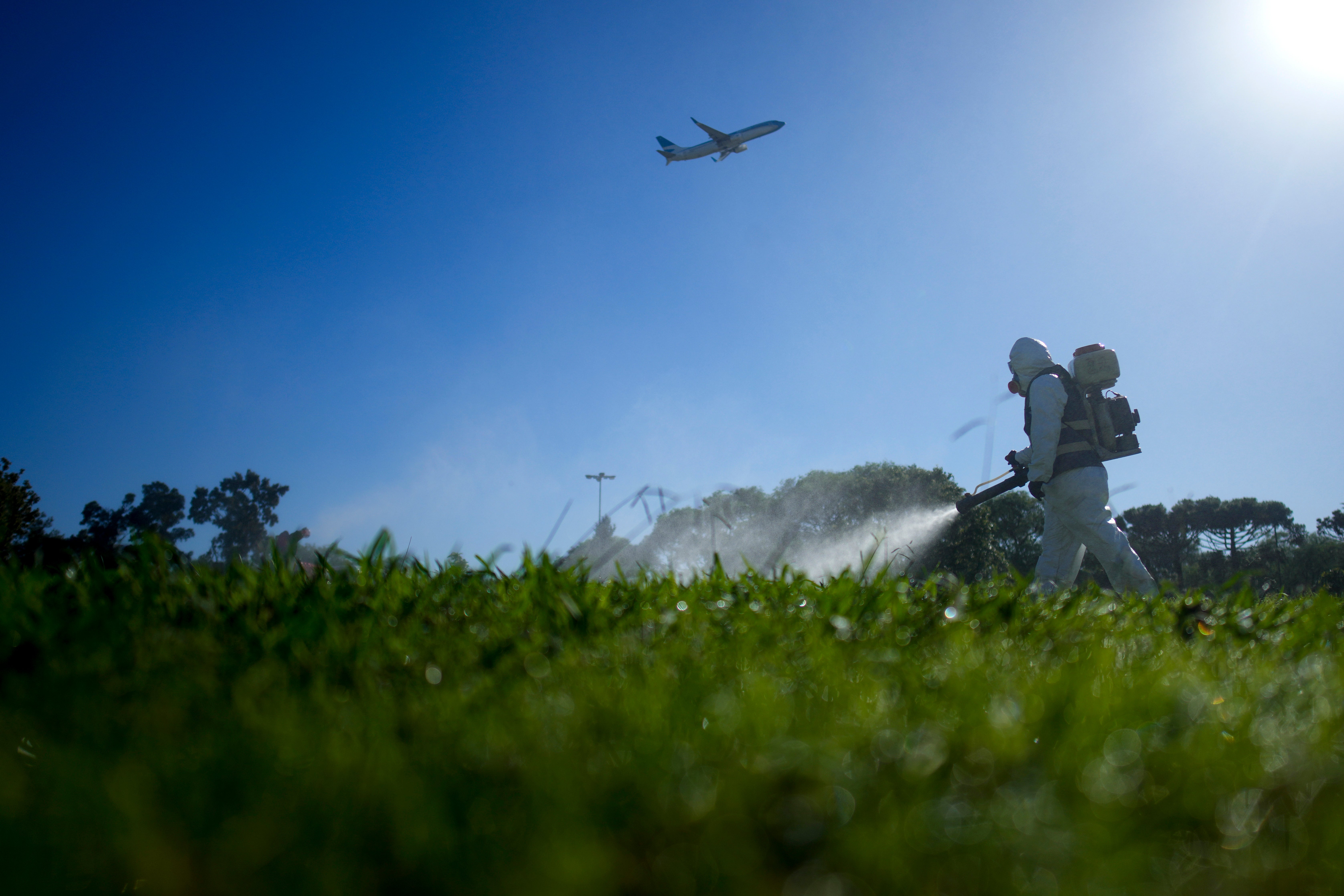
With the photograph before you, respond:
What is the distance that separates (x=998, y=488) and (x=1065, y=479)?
49.8 inches

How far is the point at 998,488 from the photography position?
30.3 ft

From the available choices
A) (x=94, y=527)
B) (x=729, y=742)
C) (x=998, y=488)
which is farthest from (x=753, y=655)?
(x=94, y=527)

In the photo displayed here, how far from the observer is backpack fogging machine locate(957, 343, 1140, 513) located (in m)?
8.46

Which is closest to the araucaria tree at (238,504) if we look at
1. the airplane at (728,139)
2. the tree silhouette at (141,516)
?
the tree silhouette at (141,516)

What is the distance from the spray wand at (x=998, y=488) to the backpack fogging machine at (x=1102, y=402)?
0.37ft

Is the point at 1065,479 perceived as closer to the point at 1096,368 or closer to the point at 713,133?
the point at 1096,368

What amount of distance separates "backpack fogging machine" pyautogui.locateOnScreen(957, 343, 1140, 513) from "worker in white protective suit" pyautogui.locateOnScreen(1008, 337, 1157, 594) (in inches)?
3.9

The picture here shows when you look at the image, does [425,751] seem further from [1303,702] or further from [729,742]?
[1303,702]

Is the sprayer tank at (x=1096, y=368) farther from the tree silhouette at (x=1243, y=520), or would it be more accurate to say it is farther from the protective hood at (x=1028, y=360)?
the tree silhouette at (x=1243, y=520)

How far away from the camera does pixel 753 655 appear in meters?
2.08

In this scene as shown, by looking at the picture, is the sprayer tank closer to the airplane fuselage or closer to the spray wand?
the spray wand

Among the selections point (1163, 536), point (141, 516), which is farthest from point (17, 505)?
point (1163, 536)

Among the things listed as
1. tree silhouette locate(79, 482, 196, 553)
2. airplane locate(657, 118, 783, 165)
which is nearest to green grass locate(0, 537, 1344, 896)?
tree silhouette locate(79, 482, 196, 553)

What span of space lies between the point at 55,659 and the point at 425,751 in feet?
3.39
